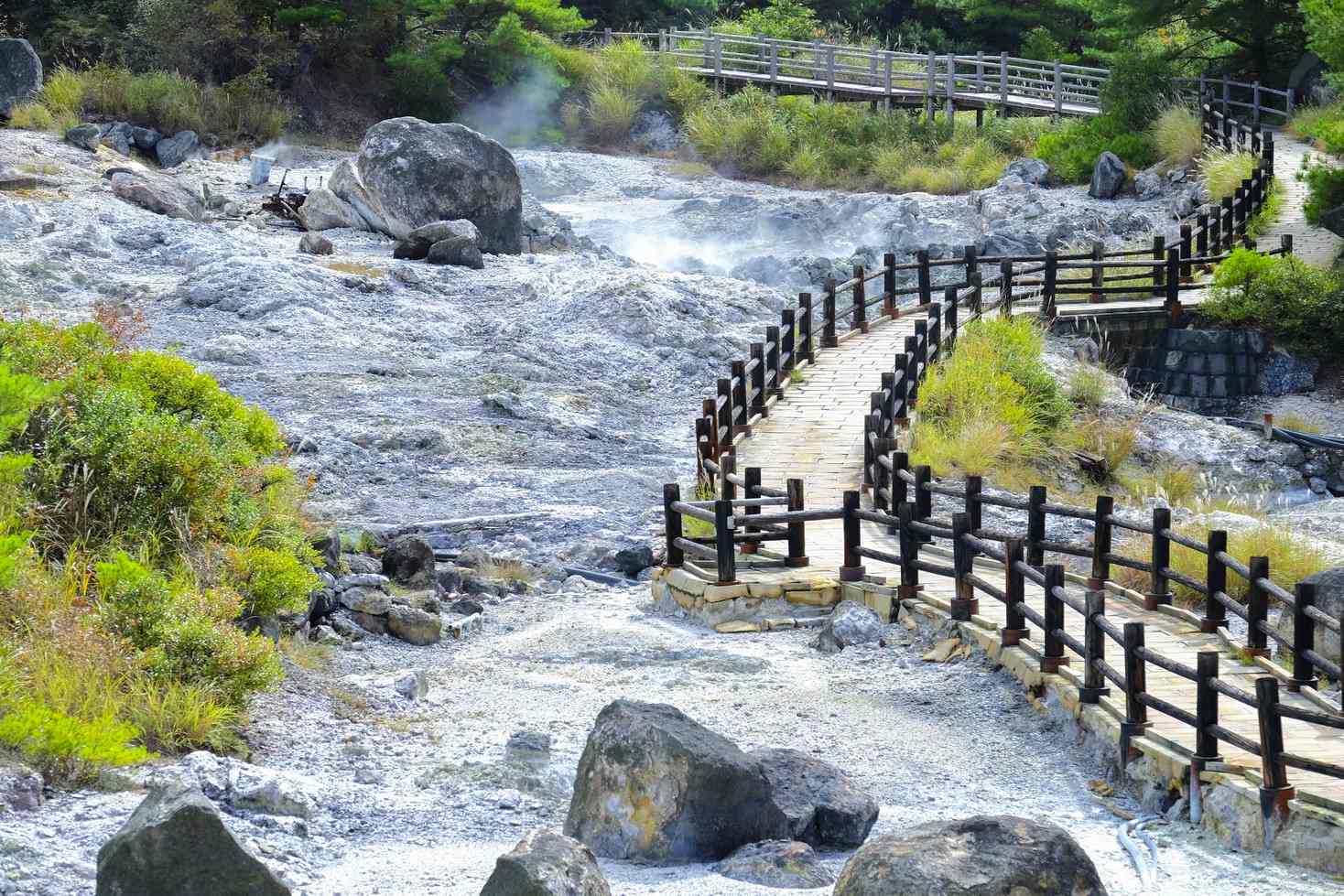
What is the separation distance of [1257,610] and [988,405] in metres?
9.59

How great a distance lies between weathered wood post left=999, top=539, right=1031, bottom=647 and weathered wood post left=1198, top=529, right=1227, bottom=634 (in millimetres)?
1212

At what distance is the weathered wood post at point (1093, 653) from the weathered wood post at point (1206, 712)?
109 cm

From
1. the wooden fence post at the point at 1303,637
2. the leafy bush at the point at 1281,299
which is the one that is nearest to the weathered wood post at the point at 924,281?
the leafy bush at the point at 1281,299

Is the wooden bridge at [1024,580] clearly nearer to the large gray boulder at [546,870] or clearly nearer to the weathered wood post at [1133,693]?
the weathered wood post at [1133,693]

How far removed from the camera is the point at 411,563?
572 inches

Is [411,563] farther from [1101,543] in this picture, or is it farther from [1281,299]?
[1281,299]

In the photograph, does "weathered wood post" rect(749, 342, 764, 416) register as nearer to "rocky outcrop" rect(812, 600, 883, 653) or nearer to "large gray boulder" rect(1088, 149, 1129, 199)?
"rocky outcrop" rect(812, 600, 883, 653)

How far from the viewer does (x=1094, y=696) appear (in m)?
10.1

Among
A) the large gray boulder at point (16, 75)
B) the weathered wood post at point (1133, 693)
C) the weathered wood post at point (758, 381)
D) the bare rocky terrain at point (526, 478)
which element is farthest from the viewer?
the large gray boulder at point (16, 75)

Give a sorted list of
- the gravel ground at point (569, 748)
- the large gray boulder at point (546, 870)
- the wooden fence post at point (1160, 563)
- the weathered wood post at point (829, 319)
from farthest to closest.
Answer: the weathered wood post at point (829, 319), the wooden fence post at point (1160, 563), the gravel ground at point (569, 748), the large gray boulder at point (546, 870)

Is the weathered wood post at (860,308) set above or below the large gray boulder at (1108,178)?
below

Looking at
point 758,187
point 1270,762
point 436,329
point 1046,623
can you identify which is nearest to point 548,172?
point 758,187

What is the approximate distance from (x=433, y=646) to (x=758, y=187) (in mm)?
26623

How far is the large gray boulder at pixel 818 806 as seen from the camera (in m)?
8.16
